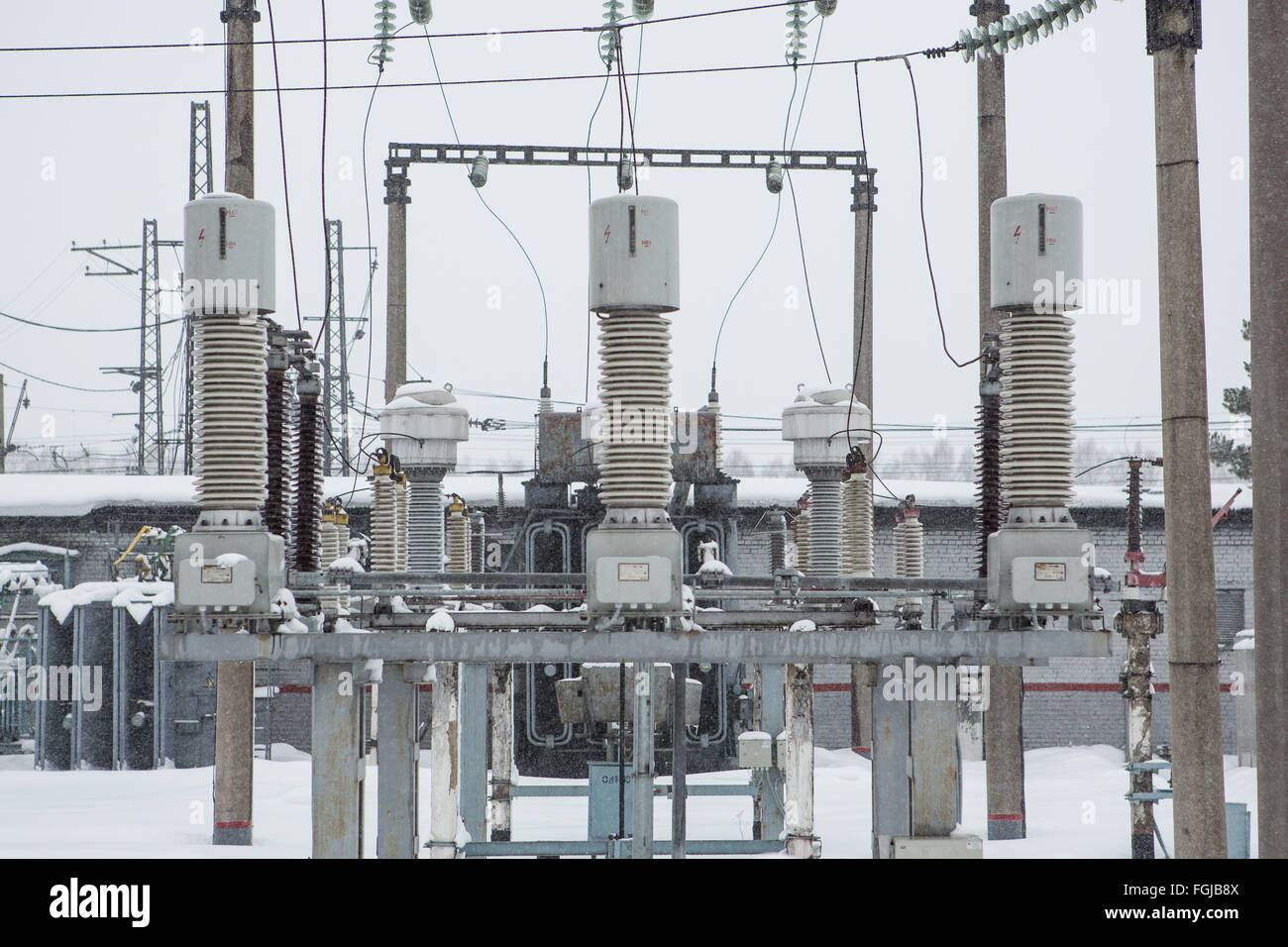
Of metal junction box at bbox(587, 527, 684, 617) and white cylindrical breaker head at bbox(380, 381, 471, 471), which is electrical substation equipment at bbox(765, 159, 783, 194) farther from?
metal junction box at bbox(587, 527, 684, 617)

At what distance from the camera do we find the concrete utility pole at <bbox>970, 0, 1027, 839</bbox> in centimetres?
1445

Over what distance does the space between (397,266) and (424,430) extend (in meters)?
7.29

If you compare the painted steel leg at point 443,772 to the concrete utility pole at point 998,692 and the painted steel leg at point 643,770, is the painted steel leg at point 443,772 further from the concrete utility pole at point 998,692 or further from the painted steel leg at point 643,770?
the concrete utility pole at point 998,692

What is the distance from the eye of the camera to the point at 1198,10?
8.81m

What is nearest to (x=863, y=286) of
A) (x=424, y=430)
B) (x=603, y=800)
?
(x=424, y=430)

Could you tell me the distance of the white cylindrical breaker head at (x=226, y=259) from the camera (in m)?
6.98

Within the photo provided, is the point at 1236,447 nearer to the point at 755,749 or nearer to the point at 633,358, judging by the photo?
the point at 755,749

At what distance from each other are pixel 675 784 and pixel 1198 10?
6305 mm

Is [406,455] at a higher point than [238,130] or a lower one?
lower

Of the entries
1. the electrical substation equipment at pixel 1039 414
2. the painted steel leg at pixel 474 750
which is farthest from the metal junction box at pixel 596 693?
the electrical substation equipment at pixel 1039 414

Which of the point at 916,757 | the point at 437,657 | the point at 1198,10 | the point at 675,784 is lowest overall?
the point at 675,784

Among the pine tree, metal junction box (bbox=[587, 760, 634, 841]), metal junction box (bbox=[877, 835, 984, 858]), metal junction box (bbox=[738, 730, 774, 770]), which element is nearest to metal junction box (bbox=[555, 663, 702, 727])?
metal junction box (bbox=[587, 760, 634, 841])
